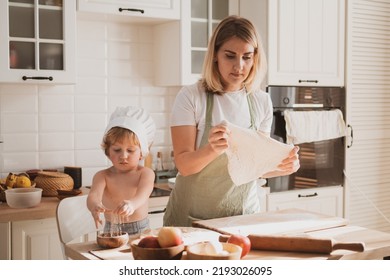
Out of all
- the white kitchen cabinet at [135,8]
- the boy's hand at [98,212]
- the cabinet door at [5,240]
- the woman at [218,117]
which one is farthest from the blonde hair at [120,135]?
the white kitchen cabinet at [135,8]

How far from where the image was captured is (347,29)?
2.89 metres

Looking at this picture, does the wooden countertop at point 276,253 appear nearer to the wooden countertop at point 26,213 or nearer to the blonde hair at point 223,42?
the blonde hair at point 223,42

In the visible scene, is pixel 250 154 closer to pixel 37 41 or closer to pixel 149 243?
pixel 149 243

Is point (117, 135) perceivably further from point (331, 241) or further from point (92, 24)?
point (92, 24)

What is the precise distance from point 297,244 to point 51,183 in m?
1.33

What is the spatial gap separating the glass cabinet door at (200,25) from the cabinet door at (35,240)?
100 centimetres

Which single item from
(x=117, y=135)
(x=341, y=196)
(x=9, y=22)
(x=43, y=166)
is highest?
(x=9, y=22)

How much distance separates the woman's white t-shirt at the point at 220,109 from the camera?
1642 millimetres

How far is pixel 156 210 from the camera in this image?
2.37 metres

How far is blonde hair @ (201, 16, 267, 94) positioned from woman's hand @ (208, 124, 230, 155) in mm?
254

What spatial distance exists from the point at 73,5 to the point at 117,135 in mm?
797

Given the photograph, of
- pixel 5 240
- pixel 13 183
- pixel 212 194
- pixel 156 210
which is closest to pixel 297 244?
pixel 212 194

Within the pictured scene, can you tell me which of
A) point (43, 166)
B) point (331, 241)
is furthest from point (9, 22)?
point (331, 241)

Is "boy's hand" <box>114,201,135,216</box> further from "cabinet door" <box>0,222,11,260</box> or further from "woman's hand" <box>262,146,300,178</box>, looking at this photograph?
"cabinet door" <box>0,222,11,260</box>
